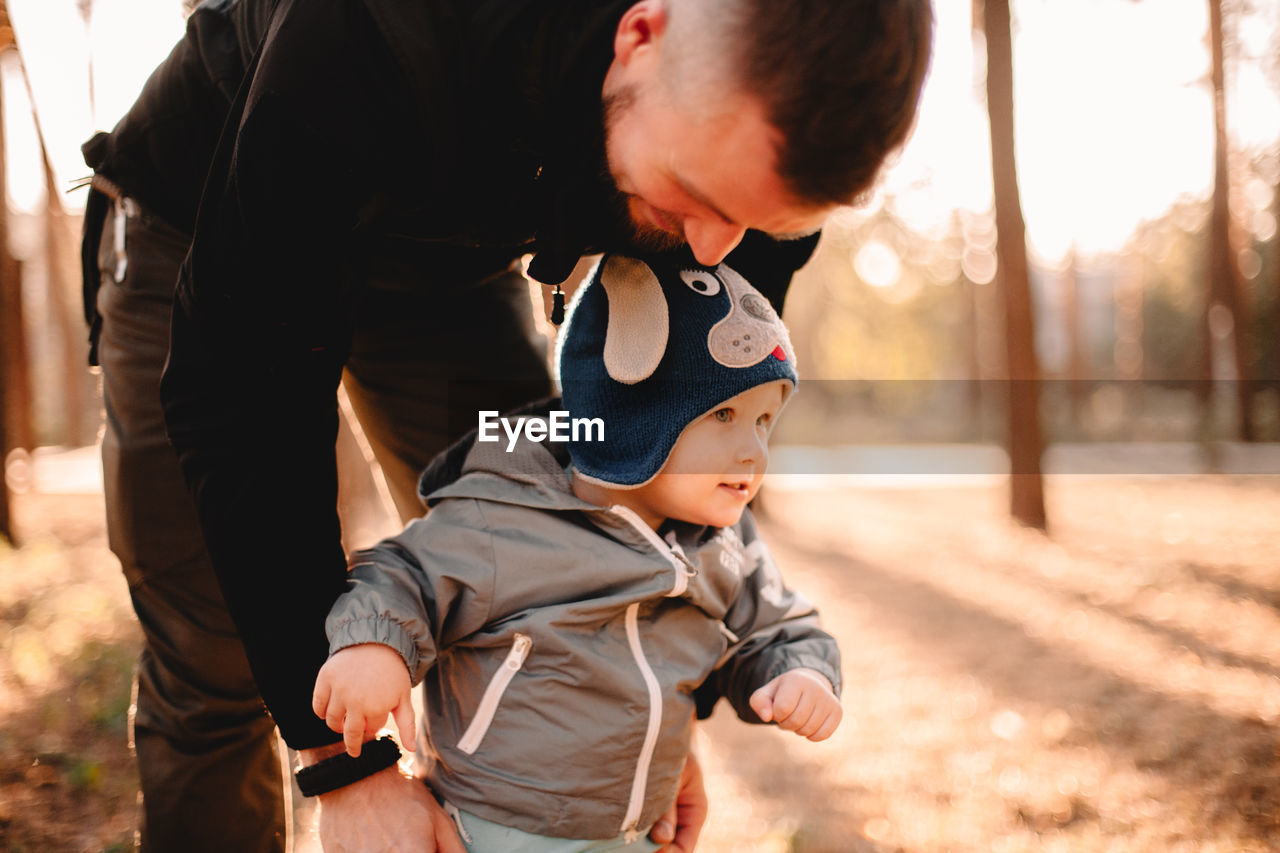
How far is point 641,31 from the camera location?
119 centimetres

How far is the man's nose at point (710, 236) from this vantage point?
1.25 m

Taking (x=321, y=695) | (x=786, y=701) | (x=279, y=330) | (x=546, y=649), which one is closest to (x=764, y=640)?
(x=786, y=701)

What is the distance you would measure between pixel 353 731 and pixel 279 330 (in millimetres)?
536

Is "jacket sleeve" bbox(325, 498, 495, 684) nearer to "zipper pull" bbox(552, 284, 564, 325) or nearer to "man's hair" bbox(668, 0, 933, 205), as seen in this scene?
"zipper pull" bbox(552, 284, 564, 325)

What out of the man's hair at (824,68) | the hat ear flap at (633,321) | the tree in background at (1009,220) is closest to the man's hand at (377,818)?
the hat ear flap at (633,321)

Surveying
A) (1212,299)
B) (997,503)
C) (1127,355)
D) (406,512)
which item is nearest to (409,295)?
(406,512)

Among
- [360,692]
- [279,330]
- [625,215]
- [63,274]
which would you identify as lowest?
[360,692]

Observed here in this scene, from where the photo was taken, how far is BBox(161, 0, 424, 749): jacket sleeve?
3.84 ft

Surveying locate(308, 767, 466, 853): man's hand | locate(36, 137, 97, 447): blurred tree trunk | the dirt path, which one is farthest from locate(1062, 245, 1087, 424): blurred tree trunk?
locate(308, 767, 466, 853): man's hand

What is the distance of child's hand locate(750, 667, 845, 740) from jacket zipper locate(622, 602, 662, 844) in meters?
0.16

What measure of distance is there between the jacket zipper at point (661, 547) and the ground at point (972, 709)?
4.78 ft

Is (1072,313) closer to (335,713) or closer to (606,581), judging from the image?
(606,581)

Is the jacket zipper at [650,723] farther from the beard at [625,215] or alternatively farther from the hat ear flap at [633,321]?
the beard at [625,215]

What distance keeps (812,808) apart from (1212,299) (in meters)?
12.2
